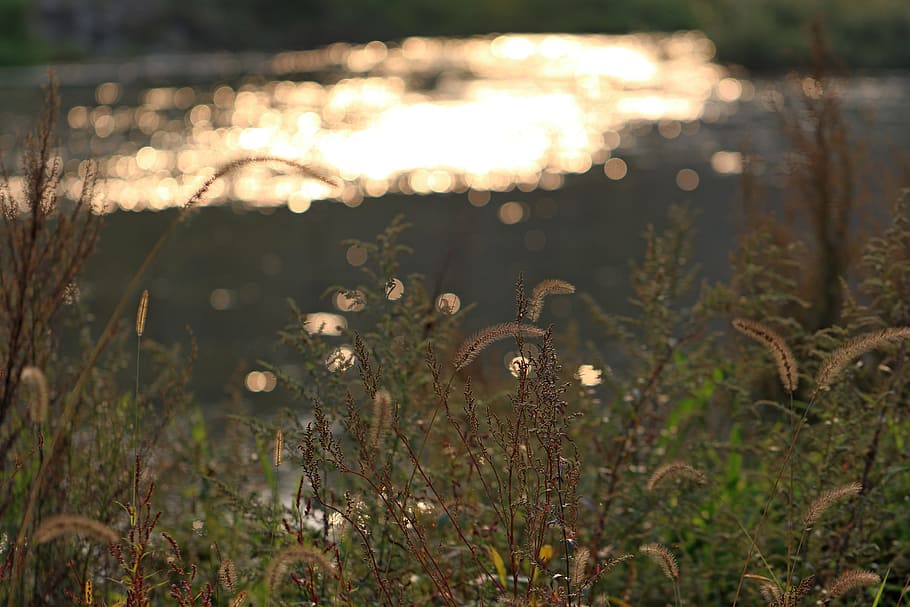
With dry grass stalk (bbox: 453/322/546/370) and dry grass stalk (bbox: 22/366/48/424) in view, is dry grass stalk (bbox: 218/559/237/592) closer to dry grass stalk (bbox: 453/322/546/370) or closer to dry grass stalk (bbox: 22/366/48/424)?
dry grass stalk (bbox: 22/366/48/424)

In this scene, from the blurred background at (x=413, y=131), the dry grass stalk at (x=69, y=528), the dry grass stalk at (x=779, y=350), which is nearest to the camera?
the dry grass stalk at (x=69, y=528)

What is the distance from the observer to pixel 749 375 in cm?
332

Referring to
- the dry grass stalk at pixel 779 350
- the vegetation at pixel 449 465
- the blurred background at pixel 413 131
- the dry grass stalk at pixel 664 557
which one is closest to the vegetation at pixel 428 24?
the blurred background at pixel 413 131

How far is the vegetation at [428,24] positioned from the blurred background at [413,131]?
8 cm

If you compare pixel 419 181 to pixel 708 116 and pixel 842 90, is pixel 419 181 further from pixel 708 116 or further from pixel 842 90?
pixel 842 90

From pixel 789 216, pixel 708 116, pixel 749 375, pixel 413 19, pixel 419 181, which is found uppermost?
pixel 413 19

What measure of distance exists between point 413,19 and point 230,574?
38784mm

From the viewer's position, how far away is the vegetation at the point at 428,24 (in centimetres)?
2794

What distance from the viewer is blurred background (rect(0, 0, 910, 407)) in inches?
399

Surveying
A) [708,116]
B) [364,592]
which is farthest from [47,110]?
[708,116]

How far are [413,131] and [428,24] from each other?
69.6 feet

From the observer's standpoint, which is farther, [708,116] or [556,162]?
[708,116]

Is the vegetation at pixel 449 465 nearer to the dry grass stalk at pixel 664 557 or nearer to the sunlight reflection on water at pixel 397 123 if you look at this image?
the dry grass stalk at pixel 664 557

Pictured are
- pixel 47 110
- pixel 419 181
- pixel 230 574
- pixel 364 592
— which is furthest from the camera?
pixel 419 181
